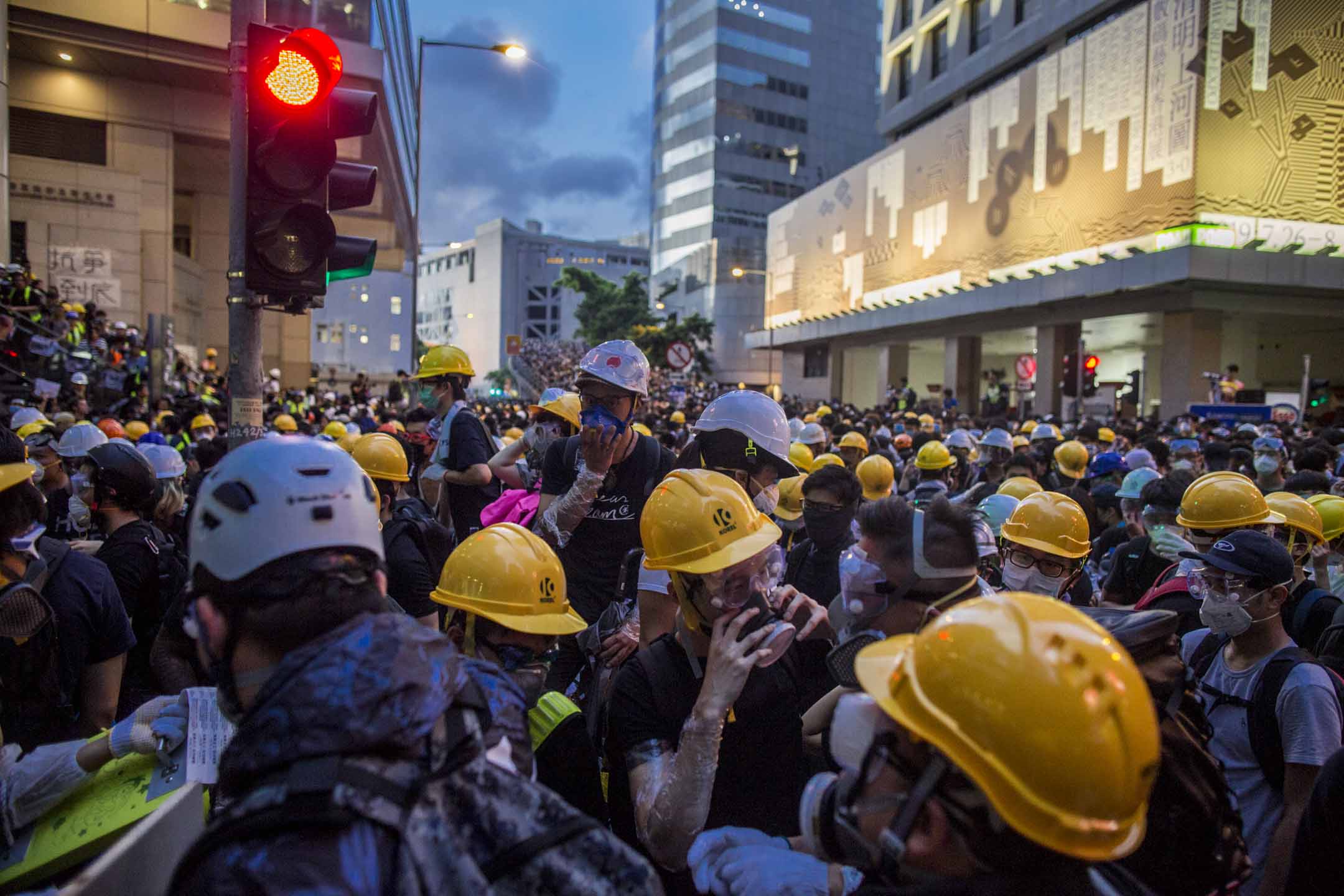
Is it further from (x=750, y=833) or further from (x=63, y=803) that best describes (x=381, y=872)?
(x=63, y=803)

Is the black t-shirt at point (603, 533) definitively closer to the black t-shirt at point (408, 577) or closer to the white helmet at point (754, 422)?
the white helmet at point (754, 422)

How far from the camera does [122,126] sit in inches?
921

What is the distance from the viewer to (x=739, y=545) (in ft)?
8.51

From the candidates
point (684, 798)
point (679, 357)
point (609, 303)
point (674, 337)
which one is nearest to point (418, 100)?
point (679, 357)

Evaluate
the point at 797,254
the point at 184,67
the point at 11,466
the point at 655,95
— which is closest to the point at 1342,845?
the point at 11,466

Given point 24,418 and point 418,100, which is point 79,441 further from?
point 418,100

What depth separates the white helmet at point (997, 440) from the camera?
949 cm

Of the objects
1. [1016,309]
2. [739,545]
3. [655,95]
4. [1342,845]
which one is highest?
[655,95]

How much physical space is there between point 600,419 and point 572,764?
80.6 inches

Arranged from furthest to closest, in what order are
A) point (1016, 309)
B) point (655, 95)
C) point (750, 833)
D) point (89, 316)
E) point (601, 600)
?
point (655, 95), point (1016, 309), point (89, 316), point (601, 600), point (750, 833)

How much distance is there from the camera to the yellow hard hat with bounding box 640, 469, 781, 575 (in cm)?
258

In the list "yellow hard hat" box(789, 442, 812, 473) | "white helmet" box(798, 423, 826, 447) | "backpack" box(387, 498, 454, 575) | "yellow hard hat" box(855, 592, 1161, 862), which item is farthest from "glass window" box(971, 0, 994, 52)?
"yellow hard hat" box(855, 592, 1161, 862)

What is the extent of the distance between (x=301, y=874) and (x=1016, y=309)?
37.1 meters

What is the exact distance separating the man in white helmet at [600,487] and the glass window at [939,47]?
47006mm
